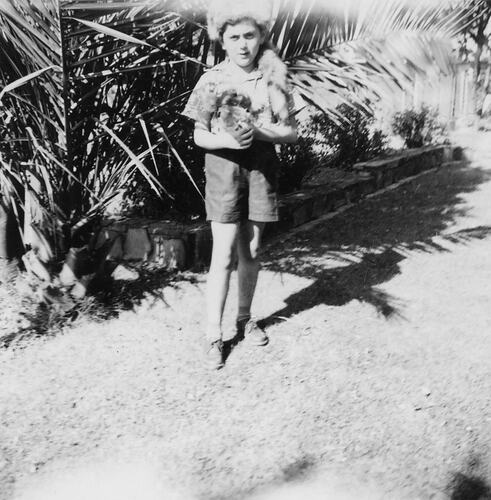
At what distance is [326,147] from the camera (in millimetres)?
7141

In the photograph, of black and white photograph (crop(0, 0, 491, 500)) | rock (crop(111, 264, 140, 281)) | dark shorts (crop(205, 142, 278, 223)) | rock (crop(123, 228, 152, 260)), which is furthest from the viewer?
rock (crop(123, 228, 152, 260))

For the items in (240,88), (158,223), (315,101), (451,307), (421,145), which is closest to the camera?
(240,88)

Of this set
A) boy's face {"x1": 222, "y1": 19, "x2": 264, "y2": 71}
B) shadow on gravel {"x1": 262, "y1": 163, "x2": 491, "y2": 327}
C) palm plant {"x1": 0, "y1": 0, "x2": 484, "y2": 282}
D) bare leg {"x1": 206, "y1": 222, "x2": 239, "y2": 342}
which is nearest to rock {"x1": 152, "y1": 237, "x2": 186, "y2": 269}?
shadow on gravel {"x1": 262, "y1": 163, "x2": 491, "y2": 327}

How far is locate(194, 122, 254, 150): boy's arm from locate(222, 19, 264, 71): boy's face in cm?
32

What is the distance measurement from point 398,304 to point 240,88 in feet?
5.78

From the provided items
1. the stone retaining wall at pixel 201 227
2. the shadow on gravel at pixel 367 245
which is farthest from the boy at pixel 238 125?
the stone retaining wall at pixel 201 227

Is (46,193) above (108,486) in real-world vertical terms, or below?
above

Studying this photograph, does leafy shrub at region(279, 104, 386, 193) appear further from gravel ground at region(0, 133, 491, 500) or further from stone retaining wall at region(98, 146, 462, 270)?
gravel ground at region(0, 133, 491, 500)

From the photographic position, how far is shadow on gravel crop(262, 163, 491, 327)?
12.7 feet

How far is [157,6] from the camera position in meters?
3.06

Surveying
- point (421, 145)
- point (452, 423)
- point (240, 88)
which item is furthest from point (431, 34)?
point (421, 145)

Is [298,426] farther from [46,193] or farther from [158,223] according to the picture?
[158,223]

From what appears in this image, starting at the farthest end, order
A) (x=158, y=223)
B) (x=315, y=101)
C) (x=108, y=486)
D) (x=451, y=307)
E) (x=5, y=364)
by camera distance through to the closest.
A: 1. (x=158, y=223)
2. (x=451, y=307)
3. (x=315, y=101)
4. (x=5, y=364)
5. (x=108, y=486)

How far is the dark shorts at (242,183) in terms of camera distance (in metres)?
2.82
